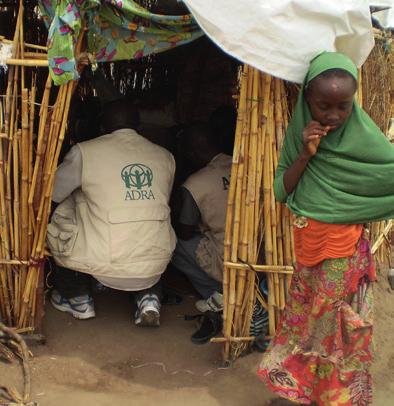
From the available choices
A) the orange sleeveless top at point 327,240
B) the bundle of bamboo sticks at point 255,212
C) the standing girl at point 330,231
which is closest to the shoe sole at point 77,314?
the bundle of bamboo sticks at point 255,212

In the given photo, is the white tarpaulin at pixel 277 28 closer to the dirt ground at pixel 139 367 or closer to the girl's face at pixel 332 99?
the girl's face at pixel 332 99

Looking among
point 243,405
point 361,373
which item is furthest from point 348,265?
point 243,405

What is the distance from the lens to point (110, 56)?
11.0 feet

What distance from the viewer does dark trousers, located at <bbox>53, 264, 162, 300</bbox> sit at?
4.07 m

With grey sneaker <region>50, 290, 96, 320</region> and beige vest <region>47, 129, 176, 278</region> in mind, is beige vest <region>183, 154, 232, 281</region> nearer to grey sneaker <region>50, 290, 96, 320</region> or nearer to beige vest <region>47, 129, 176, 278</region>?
beige vest <region>47, 129, 176, 278</region>

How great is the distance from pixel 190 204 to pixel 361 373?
5.24 ft

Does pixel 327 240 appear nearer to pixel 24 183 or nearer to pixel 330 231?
pixel 330 231

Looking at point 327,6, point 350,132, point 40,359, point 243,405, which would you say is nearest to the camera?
point 350,132

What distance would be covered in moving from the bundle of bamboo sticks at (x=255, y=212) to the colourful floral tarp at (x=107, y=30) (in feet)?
1.57

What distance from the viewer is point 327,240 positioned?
275cm

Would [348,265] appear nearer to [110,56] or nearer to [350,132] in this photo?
[350,132]

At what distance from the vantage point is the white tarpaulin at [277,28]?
2.83 m

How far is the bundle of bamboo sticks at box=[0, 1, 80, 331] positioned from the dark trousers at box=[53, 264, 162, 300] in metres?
0.41

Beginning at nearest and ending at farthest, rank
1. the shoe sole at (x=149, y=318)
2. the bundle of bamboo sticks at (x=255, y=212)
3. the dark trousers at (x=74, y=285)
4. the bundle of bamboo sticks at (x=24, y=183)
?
the bundle of bamboo sticks at (x=255, y=212)
the bundle of bamboo sticks at (x=24, y=183)
the shoe sole at (x=149, y=318)
the dark trousers at (x=74, y=285)
